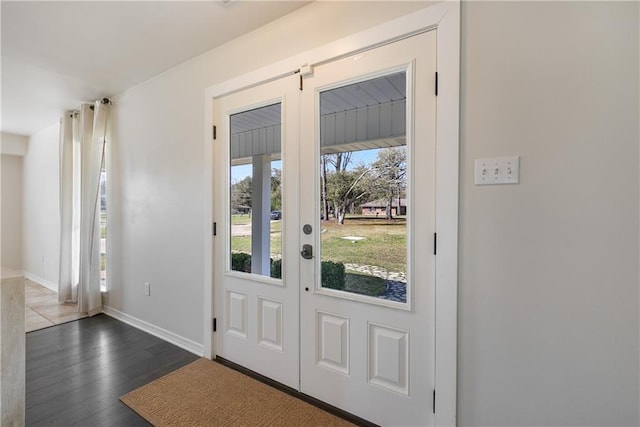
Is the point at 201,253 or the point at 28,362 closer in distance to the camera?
the point at 28,362

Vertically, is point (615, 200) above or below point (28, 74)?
below

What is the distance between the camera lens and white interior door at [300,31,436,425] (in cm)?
151

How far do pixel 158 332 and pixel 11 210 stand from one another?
16.3 ft

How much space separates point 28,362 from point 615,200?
155 inches

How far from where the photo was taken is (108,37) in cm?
217

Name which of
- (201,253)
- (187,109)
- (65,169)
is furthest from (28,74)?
(201,253)

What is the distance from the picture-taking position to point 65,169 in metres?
3.80

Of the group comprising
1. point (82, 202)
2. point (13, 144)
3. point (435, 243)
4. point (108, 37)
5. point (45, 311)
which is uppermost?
point (108, 37)

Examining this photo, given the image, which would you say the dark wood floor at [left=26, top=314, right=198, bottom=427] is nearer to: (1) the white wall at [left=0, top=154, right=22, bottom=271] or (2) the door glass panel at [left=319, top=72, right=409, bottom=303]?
(2) the door glass panel at [left=319, top=72, right=409, bottom=303]

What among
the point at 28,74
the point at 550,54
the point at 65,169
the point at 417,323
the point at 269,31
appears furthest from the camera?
the point at 65,169

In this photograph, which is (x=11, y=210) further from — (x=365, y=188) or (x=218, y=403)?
(x=365, y=188)

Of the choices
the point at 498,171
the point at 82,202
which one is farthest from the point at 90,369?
the point at 498,171

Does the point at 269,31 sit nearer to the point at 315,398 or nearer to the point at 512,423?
the point at 315,398

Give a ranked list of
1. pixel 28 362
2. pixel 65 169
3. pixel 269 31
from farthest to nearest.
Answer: pixel 65 169 → pixel 28 362 → pixel 269 31
